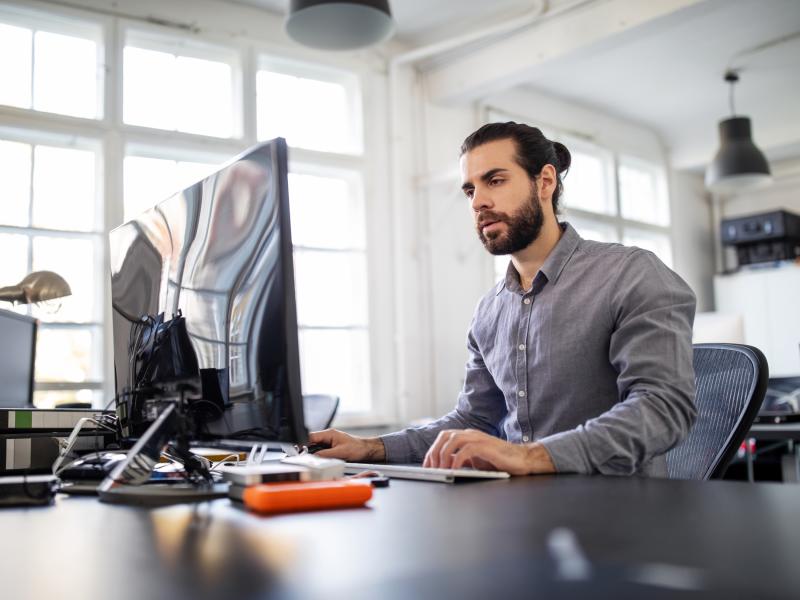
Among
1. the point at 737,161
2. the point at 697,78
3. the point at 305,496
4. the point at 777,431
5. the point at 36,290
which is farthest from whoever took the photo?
the point at 697,78

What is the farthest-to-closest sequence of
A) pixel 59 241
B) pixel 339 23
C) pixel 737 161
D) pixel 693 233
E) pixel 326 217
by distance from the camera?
1. pixel 693 233
2. pixel 737 161
3. pixel 326 217
4. pixel 59 241
5. pixel 339 23

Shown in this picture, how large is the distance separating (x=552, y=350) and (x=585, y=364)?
7 centimetres

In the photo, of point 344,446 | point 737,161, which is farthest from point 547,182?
point 737,161

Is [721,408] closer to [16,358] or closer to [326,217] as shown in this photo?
[16,358]

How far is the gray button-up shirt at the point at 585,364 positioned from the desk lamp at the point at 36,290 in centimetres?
128

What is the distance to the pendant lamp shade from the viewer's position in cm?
527

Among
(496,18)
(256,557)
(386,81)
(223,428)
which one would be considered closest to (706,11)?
(496,18)

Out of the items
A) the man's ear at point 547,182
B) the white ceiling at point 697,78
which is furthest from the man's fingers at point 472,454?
the white ceiling at point 697,78

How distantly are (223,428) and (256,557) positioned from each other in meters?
0.44

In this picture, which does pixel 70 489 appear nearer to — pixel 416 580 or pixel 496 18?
pixel 416 580

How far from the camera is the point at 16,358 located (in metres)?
2.32

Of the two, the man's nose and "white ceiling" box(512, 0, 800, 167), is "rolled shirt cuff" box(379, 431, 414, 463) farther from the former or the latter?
"white ceiling" box(512, 0, 800, 167)

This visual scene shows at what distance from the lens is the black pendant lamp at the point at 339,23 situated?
2.76 meters

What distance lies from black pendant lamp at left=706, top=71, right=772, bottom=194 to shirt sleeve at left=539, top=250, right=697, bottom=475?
4261 millimetres
